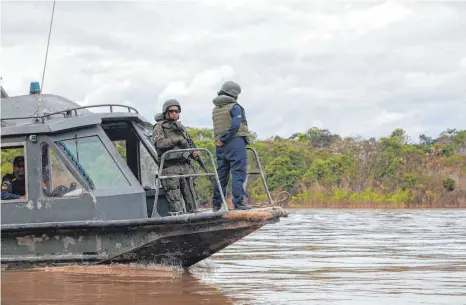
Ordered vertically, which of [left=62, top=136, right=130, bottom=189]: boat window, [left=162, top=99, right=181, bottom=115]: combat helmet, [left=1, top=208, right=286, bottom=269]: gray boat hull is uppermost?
[left=162, top=99, right=181, bottom=115]: combat helmet

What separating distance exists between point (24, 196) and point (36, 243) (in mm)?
589

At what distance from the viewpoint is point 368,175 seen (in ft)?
126

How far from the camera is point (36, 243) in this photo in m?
11.6

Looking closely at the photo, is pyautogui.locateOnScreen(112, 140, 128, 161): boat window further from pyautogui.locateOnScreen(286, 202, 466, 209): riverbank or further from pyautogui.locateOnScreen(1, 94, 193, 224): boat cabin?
pyautogui.locateOnScreen(286, 202, 466, 209): riverbank

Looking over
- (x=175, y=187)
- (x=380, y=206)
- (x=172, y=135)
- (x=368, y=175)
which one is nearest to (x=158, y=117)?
(x=172, y=135)

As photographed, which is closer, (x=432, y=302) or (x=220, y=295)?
(x=432, y=302)

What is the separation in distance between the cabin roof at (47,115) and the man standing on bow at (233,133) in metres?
1.41

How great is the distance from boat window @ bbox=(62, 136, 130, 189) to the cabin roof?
0.76 ft

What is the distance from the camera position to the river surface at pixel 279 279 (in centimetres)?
996

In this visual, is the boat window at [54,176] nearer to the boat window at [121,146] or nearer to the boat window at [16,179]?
the boat window at [16,179]

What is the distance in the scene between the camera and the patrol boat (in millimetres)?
11320

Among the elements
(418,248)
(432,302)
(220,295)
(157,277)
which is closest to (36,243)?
(157,277)

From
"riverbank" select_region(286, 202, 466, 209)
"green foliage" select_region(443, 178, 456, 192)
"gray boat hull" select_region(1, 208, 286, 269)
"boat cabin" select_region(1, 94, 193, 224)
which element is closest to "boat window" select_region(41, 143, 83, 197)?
"boat cabin" select_region(1, 94, 193, 224)

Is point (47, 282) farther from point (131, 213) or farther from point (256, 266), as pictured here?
point (256, 266)
